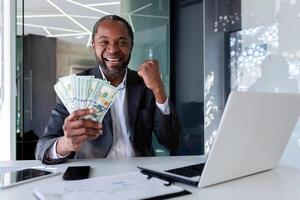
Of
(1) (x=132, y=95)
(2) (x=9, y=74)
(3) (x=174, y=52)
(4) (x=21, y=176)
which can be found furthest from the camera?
(3) (x=174, y=52)

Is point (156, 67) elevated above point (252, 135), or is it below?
above

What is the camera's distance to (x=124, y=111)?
1565 millimetres

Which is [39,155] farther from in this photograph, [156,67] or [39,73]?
[39,73]

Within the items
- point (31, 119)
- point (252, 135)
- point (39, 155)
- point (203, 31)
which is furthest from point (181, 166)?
point (203, 31)

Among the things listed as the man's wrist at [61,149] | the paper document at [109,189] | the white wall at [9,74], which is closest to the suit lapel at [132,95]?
the man's wrist at [61,149]

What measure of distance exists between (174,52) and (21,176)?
2451mm

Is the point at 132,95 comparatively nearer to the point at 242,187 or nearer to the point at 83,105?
the point at 83,105

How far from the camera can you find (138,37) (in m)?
3.11

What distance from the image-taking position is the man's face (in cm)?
164

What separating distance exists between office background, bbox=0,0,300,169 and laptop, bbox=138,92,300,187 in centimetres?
135

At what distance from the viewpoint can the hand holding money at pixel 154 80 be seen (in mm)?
1488

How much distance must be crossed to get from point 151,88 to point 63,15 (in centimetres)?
165

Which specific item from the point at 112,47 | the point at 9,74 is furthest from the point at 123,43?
the point at 9,74

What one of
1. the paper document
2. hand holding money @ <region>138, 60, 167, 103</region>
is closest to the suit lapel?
hand holding money @ <region>138, 60, 167, 103</region>
